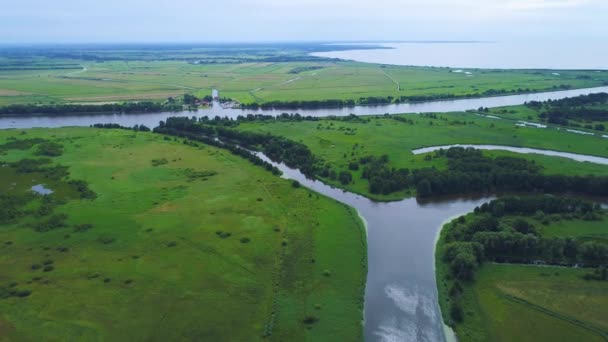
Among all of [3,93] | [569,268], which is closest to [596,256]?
[569,268]

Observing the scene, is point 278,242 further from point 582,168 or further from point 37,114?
point 37,114

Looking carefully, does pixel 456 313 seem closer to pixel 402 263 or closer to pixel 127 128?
pixel 402 263

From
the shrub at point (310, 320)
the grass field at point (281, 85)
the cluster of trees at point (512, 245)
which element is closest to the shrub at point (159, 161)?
the shrub at point (310, 320)

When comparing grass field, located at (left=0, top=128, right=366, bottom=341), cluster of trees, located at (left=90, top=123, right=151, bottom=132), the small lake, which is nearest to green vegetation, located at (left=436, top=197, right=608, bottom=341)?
grass field, located at (left=0, top=128, right=366, bottom=341)

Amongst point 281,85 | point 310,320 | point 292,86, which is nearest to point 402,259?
point 310,320

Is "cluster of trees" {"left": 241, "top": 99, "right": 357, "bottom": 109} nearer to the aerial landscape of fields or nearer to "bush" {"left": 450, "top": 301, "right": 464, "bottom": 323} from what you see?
the aerial landscape of fields
